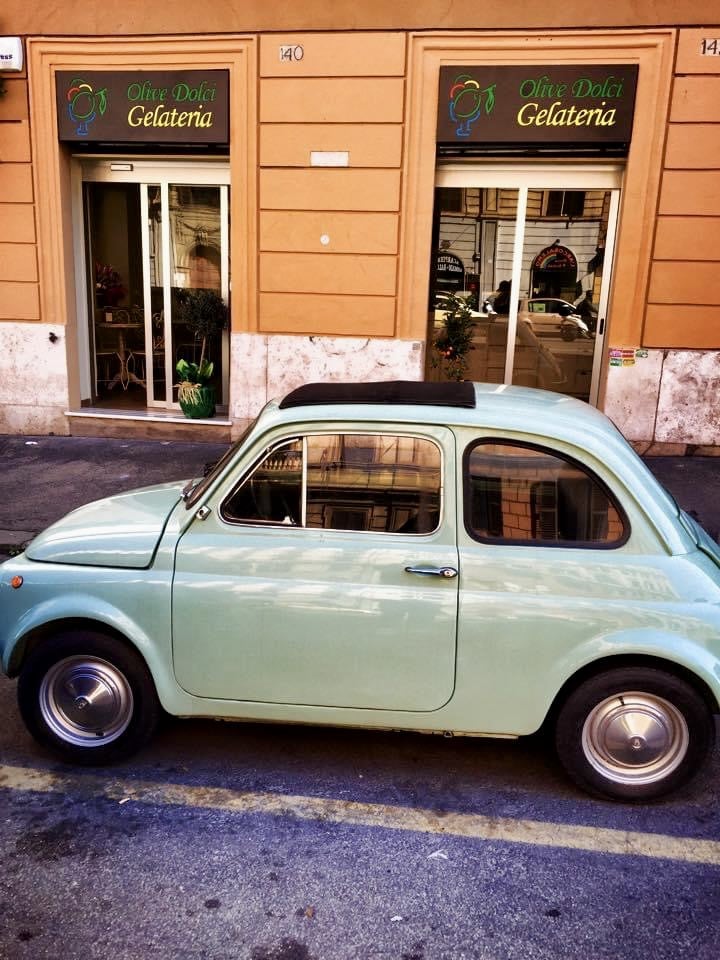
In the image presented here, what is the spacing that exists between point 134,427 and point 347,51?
5268 millimetres

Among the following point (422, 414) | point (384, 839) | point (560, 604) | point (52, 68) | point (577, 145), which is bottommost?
point (384, 839)

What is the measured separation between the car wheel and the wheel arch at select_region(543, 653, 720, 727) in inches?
0.9

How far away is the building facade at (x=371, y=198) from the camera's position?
8953 millimetres

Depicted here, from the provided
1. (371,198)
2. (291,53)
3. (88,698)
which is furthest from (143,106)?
(88,698)

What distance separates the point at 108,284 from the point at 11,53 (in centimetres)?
303

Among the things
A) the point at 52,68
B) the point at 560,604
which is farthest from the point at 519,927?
the point at 52,68

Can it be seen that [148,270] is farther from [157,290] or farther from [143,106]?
[143,106]

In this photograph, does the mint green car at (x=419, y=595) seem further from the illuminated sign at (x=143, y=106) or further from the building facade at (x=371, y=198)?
the illuminated sign at (x=143, y=106)

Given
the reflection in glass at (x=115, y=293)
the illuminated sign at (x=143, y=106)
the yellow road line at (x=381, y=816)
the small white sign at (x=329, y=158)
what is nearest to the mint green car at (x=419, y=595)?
the yellow road line at (x=381, y=816)

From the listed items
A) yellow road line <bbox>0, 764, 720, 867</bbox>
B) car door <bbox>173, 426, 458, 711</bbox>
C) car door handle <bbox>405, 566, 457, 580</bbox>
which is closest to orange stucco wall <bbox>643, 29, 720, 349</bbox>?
car door <bbox>173, 426, 458, 711</bbox>

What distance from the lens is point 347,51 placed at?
917 cm

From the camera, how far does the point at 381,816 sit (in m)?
3.28

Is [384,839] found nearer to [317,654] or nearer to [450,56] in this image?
[317,654]

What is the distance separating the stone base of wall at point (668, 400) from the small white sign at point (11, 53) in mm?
8175
